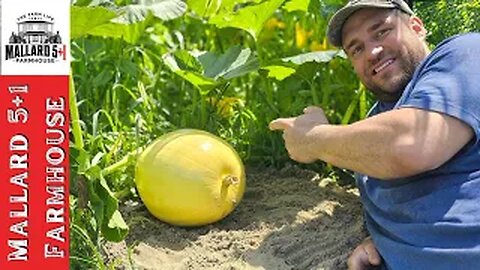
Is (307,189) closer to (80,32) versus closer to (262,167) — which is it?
(262,167)

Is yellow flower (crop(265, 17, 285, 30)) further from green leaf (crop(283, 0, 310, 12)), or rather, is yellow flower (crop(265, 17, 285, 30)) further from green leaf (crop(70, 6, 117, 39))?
green leaf (crop(70, 6, 117, 39))

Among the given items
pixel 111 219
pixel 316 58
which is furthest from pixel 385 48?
pixel 111 219

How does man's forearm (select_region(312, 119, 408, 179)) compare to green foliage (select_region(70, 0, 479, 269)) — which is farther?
green foliage (select_region(70, 0, 479, 269))

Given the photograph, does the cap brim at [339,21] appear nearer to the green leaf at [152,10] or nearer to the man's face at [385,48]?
the man's face at [385,48]

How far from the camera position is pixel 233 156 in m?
3.19

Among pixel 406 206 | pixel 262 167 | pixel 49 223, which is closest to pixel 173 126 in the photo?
pixel 262 167

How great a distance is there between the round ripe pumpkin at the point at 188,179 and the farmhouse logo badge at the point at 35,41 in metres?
0.48

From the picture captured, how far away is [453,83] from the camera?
2.55 m

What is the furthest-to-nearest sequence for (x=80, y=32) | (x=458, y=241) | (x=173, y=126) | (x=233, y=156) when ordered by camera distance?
(x=173, y=126) < (x=233, y=156) < (x=80, y=32) < (x=458, y=241)

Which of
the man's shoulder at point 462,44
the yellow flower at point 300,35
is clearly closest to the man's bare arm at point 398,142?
the man's shoulder at point 462,44

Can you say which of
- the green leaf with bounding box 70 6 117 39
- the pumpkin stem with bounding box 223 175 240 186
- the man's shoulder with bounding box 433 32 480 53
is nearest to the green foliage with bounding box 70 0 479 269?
the green leaf with bounding box 70 6 117 39

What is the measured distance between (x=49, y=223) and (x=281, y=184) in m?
0.92

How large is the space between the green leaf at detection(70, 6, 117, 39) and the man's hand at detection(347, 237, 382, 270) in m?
0.95

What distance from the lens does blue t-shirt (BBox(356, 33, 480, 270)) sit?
2.53 m
